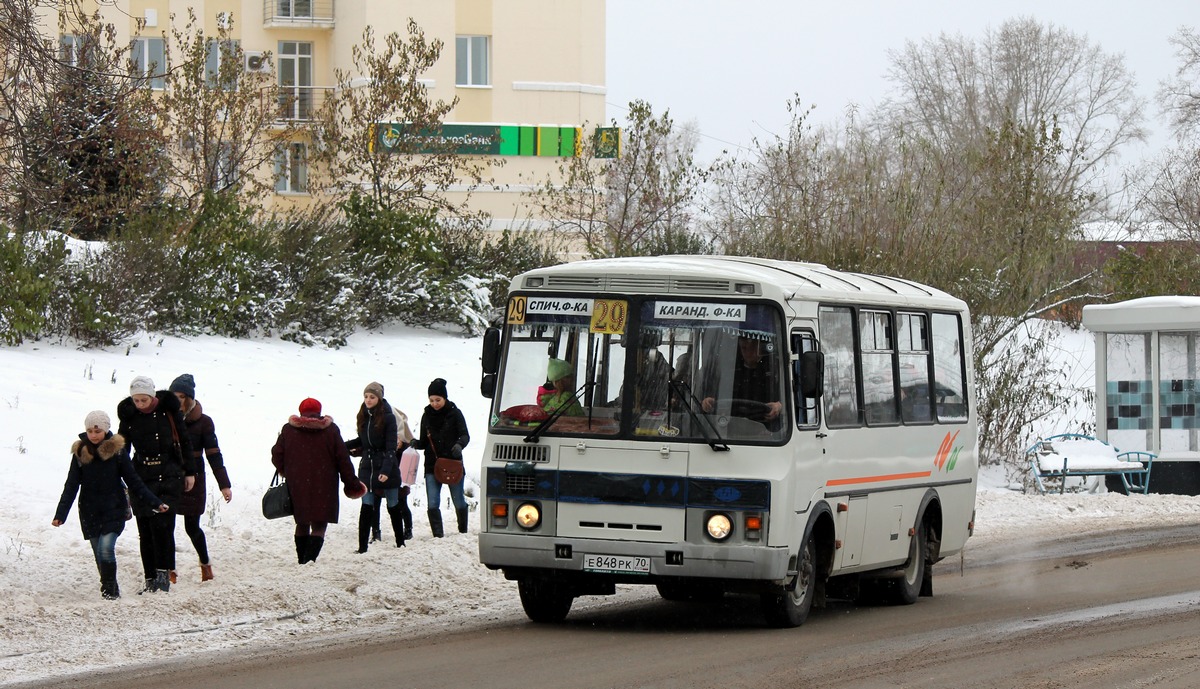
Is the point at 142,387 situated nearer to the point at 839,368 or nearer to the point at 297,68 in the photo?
the point at 839,368

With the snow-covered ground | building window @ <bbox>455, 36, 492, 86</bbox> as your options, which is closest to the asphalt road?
the snow-covered ground

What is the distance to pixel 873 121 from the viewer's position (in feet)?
252

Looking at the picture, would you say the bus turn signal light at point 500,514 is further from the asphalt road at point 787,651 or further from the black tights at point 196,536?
Result: the black tights at point 196,536

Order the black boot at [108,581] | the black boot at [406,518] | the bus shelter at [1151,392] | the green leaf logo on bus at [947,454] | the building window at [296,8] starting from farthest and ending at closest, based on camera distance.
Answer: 1. the building window at [296,8]
2. the bus shelter at [1151,392]
3. the black boot at [406,518]
4. the green leaf logo on bus at [947,454]
5. the black boot at [108,581]

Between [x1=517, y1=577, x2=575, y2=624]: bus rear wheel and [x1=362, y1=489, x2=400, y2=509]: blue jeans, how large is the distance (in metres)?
4.01

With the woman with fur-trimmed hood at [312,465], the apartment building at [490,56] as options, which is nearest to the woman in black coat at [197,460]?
the woman with fur-trimmed hood at [312,465]

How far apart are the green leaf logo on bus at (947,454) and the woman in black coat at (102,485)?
6.72 m

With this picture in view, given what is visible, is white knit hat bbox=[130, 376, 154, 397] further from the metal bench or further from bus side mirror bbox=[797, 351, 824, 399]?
the metal bench

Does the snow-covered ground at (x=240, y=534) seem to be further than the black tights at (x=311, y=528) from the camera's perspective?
No

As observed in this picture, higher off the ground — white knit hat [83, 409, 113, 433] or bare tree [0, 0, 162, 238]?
bare tree [0, 0, 162, 238]

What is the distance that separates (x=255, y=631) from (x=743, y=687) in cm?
378

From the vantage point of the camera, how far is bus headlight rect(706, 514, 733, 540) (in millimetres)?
11117

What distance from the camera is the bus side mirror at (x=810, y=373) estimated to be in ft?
36.8

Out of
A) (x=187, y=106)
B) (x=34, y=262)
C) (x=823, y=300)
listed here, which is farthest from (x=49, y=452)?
(x=187, y=106)
